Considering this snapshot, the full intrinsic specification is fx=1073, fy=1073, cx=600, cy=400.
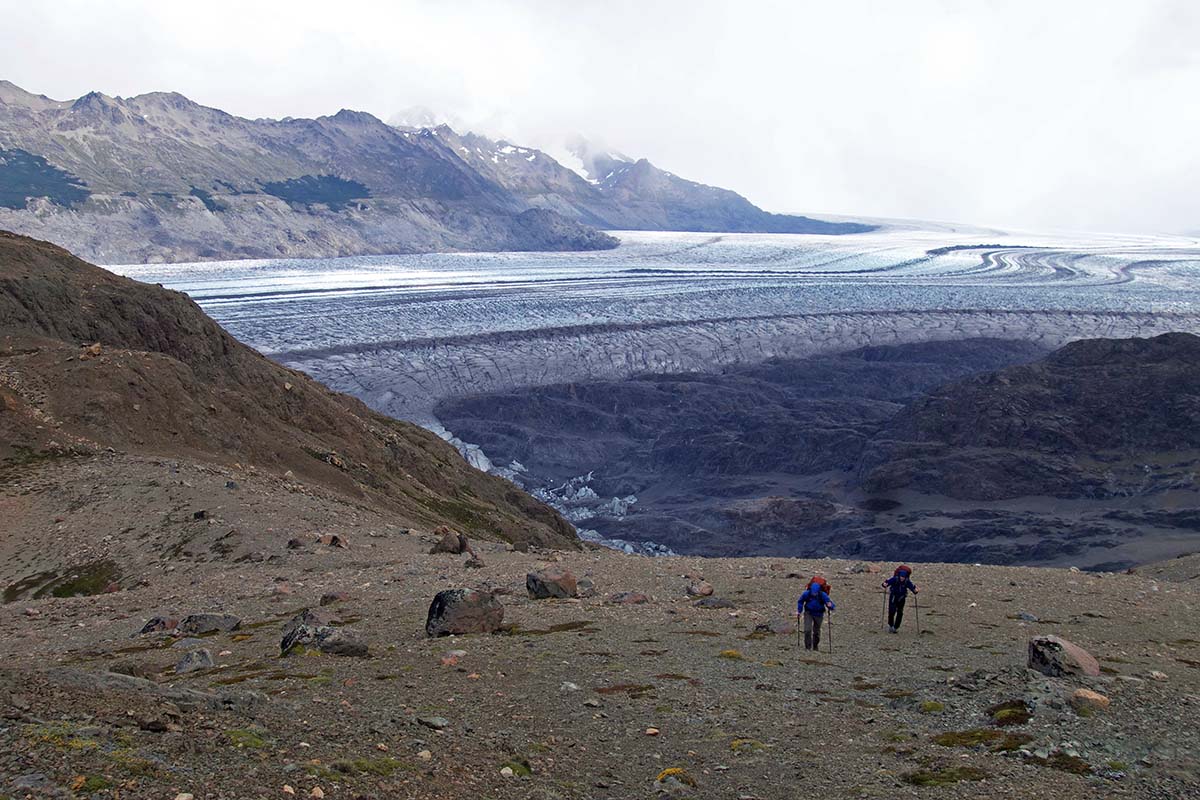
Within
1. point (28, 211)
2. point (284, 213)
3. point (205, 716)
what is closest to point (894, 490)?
→ point (205, 716)

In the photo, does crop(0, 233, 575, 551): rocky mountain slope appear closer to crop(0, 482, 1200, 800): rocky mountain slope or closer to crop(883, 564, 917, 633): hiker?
crop(0, 482, 1200, 800): rocky mountain slope

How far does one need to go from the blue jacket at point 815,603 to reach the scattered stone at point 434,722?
4917 millimetres

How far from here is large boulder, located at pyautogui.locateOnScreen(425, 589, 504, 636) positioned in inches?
429

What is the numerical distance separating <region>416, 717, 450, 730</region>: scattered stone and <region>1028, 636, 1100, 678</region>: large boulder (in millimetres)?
5247

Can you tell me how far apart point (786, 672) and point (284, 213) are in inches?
6488

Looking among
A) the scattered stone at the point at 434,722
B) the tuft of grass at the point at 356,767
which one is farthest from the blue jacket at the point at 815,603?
the tuft of grass at the point at 356,767

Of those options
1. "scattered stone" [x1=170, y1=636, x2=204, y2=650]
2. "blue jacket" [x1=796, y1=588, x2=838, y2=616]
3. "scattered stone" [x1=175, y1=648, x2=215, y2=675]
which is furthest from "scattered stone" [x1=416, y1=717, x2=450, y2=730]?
"blue jacket" [x1=796, y1=588, x2=838, y2=616]

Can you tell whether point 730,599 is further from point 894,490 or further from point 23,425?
point 894,490

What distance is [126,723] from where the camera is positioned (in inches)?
243

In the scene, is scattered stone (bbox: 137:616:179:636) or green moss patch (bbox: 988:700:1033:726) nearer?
green moss patch (bbox: 988:700:1033:726)

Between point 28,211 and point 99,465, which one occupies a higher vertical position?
point 28,211

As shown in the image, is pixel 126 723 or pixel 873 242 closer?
pixel 126 723

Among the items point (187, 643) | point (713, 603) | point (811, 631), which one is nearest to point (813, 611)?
point (811, 631)

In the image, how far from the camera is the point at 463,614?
432 inches
